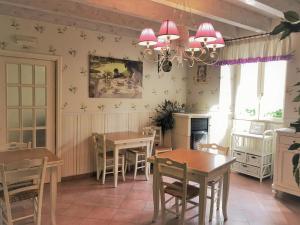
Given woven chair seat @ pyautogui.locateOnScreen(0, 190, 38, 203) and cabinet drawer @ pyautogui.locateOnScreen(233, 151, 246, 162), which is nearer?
woven chair seat @ pyautogui.locateOnScreen(0, 190, 38, 203)

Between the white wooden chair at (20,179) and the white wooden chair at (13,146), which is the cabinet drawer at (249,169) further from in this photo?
the white wooden chair at (13,146)

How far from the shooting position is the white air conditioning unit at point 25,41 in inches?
133

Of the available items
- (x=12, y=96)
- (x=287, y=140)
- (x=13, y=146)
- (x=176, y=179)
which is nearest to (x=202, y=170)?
(x=176, y=179)

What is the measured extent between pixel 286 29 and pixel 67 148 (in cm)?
359

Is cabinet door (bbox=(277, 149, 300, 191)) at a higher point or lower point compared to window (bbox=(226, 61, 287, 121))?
lower

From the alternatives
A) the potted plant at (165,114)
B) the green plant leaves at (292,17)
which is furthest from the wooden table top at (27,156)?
the potted plant at (165,114)

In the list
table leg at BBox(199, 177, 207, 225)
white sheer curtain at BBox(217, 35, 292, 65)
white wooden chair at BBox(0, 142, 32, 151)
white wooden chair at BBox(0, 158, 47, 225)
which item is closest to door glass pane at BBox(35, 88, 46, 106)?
white wooden chair at BBox(0, 142, 32, 151)

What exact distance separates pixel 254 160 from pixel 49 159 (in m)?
3.26

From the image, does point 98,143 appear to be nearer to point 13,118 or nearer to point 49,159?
point 13,118

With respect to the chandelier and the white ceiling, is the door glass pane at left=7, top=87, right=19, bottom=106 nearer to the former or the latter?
the white ceiling

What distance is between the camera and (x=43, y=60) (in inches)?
144

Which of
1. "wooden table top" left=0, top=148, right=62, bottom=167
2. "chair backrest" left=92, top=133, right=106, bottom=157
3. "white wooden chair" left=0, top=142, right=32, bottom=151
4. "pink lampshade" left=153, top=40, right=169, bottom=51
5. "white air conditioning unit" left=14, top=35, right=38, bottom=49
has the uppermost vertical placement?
"white air conditioning unit" left=14, top=35, right=38, bottom=49

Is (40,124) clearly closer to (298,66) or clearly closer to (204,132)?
(204,132)

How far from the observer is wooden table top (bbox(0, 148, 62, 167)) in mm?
2387
